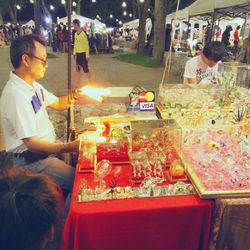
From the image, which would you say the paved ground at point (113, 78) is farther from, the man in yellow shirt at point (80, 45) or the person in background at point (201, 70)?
the person in background at point (201, 70)

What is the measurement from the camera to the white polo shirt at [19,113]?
2393mm

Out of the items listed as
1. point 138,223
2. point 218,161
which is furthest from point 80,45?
point 138,223

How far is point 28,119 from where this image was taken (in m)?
2.41

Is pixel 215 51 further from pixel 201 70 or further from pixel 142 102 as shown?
pixel 142 102

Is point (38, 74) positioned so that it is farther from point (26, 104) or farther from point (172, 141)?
point (172, 141)

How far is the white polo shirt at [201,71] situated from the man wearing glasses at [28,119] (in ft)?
8.46

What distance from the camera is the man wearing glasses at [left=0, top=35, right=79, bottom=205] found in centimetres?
241

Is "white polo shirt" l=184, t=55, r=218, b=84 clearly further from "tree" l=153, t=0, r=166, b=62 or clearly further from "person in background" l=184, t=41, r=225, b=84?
"tree" l=153, t=0, r=166, b=62

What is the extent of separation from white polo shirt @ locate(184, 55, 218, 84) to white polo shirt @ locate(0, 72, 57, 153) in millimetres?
2652

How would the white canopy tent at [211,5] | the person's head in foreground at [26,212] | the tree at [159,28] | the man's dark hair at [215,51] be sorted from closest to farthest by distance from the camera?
the person's head in foreground at [26,212] → the man's dark hair at [215,51] → the white canopy tent at [211,5] → the tree at [159,28]

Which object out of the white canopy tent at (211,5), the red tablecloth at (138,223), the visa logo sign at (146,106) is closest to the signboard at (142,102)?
the visa logo sign at (146,106)

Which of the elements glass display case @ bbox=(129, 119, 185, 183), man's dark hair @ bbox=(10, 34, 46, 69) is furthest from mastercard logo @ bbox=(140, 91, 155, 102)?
man's dark hair @ bbox=(10, 34, 46, 69)

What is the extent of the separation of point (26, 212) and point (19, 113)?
4.86 ft

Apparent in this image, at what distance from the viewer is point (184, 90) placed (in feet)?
13.3
